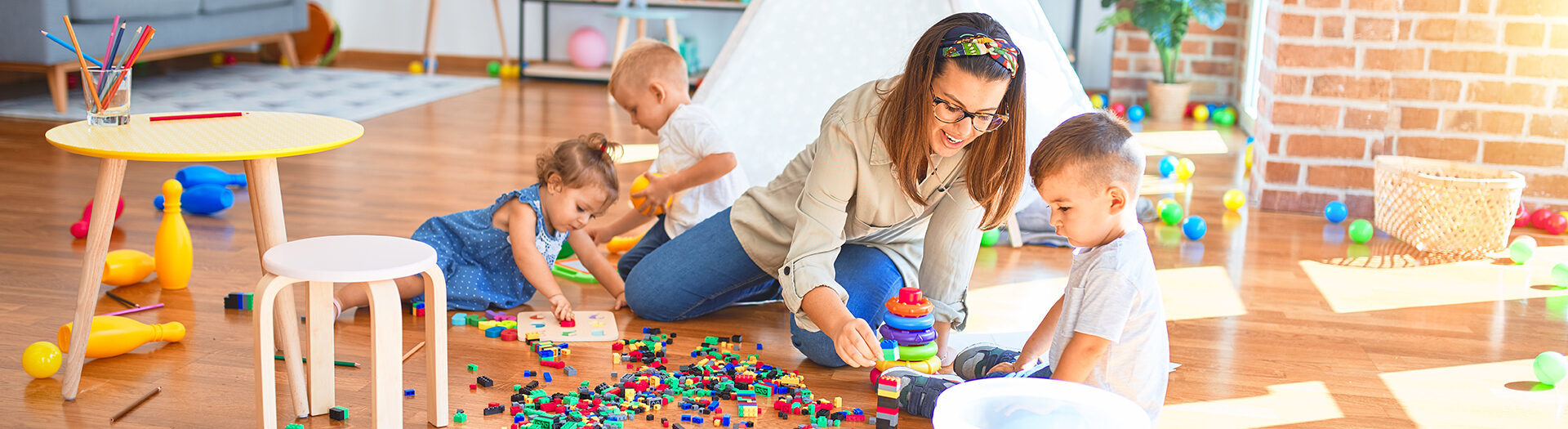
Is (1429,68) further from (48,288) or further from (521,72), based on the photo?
(521,72)

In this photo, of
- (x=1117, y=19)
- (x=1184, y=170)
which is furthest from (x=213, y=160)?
(x=1117, y=19)

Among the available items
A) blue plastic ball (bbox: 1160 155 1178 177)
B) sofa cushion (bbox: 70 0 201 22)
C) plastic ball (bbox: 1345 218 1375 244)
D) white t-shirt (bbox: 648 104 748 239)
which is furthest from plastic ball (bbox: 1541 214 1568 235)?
sofa cushion (bbox: 70 0 201 22)

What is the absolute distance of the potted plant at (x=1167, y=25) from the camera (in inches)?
187

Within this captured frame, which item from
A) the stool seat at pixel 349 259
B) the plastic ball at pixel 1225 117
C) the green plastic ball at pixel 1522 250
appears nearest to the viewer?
the stool seat at pixel 349 259

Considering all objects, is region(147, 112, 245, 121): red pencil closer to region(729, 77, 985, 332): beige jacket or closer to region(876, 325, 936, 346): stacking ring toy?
region(729, 77, 985, 332): beige jacket

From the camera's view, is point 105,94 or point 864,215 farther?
point 864,215

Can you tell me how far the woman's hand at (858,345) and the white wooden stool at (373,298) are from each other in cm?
53

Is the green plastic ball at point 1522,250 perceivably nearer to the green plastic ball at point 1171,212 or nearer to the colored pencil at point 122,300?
the green plastic ball at point 1171,212

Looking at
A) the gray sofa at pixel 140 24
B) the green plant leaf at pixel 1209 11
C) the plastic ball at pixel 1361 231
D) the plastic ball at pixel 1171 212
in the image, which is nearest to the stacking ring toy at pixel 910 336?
the plastic ball at pixel 1171 212

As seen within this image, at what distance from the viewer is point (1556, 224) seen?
301cm

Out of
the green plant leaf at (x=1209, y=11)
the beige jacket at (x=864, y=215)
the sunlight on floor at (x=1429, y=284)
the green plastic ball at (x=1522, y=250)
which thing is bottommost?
the sunlight on floor at (x=1429, y=284)

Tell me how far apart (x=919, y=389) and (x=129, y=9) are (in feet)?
13.3

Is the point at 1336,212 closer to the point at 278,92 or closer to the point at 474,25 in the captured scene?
the point at 278,92

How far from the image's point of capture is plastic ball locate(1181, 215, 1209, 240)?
2.91 metres
